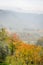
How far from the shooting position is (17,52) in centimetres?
236

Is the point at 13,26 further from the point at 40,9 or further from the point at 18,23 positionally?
the point at 40,9

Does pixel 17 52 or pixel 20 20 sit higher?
pixel 20 20

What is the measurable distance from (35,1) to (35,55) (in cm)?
66

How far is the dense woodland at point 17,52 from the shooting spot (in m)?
2.34

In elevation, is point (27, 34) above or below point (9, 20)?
below

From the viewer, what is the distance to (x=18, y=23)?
2426mm

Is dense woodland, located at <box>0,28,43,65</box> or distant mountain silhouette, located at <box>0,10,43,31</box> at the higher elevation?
distant mountain silhouette, located at <box>0,10,43,31</box>

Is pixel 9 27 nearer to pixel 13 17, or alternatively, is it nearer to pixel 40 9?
pixel 13 17

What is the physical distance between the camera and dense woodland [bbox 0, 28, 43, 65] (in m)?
2.34

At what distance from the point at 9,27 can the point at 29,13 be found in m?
0.30

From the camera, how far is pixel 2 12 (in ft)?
7.96

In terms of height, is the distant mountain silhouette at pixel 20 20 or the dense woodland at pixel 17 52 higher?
the distant mountain silhouette at pixel 20 20

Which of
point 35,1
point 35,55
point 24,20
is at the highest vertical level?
point 35,1

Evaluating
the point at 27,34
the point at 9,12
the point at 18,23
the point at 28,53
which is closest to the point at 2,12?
the point at 9,12
